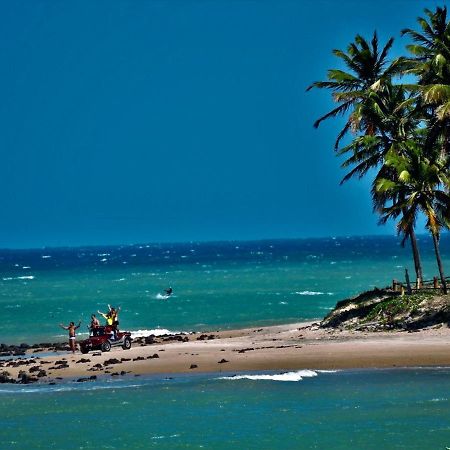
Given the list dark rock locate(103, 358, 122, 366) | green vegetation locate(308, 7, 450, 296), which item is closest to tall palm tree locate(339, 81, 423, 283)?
green vegetation locate(308, 7, 450, 296)

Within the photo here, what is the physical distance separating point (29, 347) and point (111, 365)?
1582 centimetres

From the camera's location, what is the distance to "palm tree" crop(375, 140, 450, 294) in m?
43.7

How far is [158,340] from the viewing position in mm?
50156

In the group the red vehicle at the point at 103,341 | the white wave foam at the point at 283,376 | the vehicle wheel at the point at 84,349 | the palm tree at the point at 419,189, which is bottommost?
the white wave foam at the point at 283,376

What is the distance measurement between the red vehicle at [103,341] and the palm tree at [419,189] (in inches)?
578

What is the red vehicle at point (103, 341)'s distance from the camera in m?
42.5

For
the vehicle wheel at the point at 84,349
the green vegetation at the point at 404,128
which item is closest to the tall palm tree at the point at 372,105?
the green vegetation at the point at 404,128

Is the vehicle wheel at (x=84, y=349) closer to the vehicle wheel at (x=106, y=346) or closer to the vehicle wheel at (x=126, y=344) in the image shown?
the vehicle wheel at (x=106, y=346)

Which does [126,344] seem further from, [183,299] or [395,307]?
[183,299]

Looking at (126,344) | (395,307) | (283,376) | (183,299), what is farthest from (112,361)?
(183,299)

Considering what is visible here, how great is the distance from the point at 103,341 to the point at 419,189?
17.0 meters

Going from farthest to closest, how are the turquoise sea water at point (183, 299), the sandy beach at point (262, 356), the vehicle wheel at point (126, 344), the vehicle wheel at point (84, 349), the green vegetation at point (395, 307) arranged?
1. the turquoise sea water at point (183, 299)
2. the vehicle wheel at point (126, 344)
3. the vehicle wheel at point (84, 349)
4. the green vegetation at point (395, 307)
5. the sandy beach at point (262, 356)

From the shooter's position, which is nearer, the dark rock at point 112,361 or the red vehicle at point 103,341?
the dark rock at point 112,361

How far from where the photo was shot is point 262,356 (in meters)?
37.5
